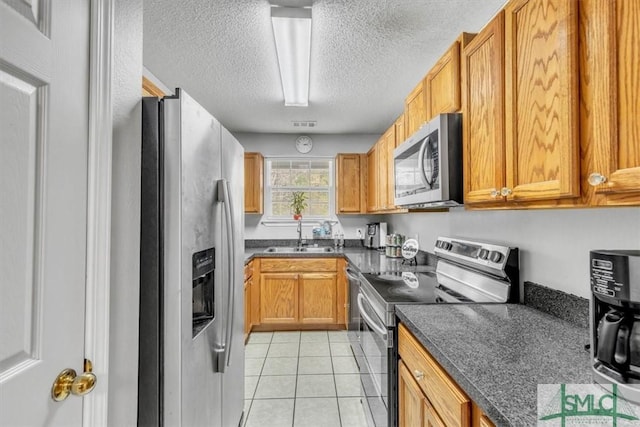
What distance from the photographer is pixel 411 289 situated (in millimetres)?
1832

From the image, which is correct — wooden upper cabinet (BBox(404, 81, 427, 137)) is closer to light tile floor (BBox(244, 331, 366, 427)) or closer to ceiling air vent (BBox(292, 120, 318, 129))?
ceiling air vent (BBox(292, 120, 318, 129))

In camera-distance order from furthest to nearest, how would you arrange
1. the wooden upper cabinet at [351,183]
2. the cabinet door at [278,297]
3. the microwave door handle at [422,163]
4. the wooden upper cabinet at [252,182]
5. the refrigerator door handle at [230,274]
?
the wooden upper cabinet at [351,183] → the wooden upper cabinet at [252,182] → the cabinet door at [278,297] → the microwave door handle at [422,163] → the refrigerator door handle at [230,274]

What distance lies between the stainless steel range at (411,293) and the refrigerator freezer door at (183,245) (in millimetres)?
828

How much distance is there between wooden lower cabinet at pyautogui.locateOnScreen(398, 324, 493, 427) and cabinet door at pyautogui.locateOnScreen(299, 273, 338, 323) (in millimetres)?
2242

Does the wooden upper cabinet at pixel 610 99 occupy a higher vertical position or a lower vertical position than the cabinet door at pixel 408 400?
higher

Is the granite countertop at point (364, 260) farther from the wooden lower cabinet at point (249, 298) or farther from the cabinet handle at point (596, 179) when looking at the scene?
the cabinet handle at point (596, 179)

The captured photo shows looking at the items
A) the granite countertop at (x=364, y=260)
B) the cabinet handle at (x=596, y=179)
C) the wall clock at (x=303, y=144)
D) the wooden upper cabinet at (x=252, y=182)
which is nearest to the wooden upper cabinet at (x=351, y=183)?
the wall clock at (x=303, y=144)

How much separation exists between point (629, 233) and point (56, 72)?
1.73 m

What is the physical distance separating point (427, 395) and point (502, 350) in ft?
1.00

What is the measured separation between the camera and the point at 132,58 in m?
1.07

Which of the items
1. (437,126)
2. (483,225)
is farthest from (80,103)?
(483,225)

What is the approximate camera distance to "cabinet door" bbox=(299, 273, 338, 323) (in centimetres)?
366

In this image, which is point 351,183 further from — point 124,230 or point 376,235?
point 124,230

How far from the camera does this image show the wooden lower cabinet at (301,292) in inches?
143
